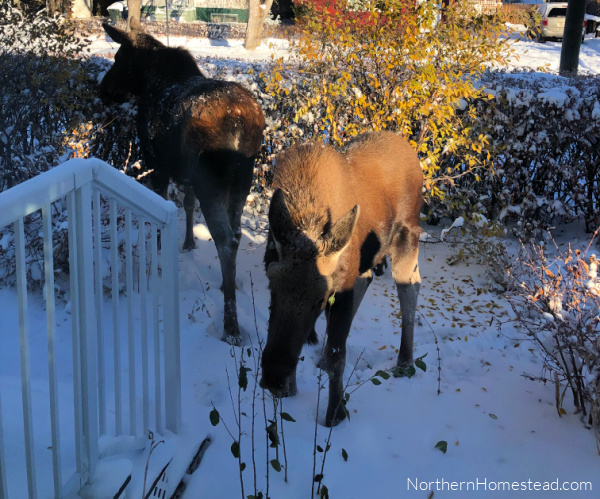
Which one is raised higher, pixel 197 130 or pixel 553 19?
pixel 553 19

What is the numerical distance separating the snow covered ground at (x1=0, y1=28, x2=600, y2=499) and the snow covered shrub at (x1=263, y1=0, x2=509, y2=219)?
80.8 inches

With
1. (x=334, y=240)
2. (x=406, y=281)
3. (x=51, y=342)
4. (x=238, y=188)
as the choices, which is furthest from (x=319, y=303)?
(x=238, y=188)

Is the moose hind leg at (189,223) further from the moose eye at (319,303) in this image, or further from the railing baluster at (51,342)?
the railing baluster at (51,342)

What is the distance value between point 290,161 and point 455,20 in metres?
3.42

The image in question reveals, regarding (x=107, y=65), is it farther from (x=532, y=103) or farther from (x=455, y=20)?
(x=532, y=103)

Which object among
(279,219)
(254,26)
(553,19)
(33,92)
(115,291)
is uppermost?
(553,19)

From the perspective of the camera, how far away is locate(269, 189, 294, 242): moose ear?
3.09 metres

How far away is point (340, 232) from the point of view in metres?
3.07

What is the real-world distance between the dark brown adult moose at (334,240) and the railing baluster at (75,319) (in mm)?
913

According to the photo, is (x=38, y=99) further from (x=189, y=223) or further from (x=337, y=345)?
(x=337, y=345)

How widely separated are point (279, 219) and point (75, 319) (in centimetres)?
119

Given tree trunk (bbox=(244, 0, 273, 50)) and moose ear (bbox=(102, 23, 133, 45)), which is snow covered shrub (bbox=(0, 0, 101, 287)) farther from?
tree trunk (bbox=(244, 0, 273, 50))

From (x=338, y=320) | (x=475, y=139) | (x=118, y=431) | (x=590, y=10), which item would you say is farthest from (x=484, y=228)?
(x=590, y=10)

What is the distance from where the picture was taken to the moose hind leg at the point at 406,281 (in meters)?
4.65
